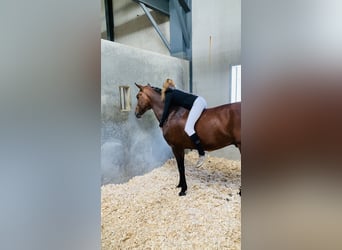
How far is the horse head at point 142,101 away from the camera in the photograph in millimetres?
2057

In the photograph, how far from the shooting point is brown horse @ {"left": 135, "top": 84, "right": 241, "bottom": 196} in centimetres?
180

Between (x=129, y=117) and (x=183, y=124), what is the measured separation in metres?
0.50

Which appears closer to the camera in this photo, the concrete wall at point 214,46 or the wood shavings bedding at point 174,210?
the wood shavings bedding at point 174,210

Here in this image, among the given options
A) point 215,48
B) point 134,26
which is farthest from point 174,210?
point 134,26

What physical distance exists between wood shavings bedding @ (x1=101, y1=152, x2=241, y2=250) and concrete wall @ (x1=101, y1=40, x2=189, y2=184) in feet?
0.43

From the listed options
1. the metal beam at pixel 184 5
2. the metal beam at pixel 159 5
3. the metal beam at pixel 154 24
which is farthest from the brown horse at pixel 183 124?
the metal beam at pixel 159 5

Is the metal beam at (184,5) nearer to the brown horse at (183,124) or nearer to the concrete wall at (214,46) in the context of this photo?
the concrete wall at (214,46)

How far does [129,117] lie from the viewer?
2027 millimetres

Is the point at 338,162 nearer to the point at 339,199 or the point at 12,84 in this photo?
the point at 339,199

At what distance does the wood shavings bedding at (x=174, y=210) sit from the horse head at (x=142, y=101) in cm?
61

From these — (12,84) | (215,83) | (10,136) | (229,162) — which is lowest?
(229,162)

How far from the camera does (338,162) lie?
302 mm

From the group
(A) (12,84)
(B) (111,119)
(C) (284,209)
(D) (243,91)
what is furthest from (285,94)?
(B) (111,119)

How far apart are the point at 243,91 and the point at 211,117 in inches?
59.1
